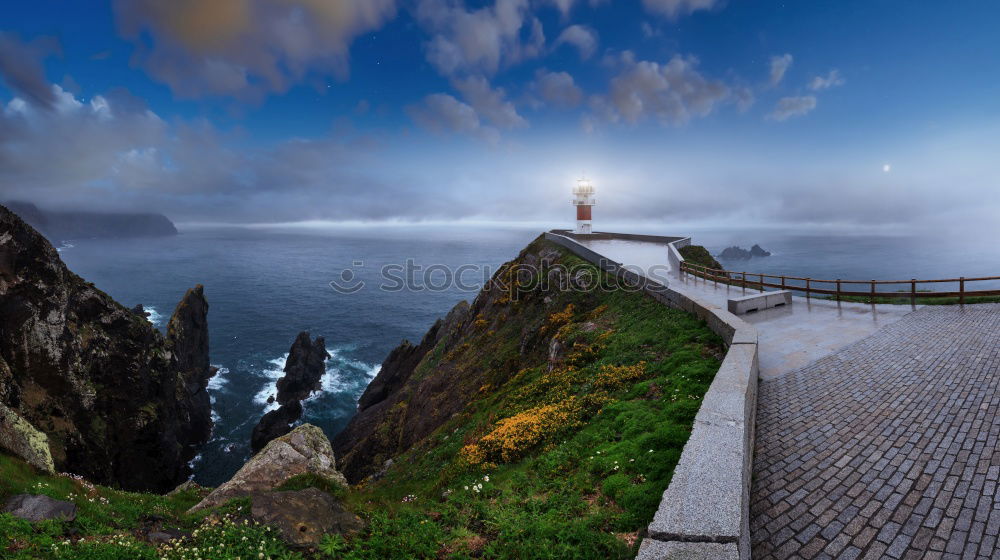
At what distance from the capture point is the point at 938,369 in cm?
966

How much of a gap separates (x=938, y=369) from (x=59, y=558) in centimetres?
1602

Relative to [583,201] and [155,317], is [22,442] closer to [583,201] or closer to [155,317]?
[583,201]

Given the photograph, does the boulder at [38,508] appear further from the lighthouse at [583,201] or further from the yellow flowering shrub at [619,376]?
the lighthouse at [583,201]

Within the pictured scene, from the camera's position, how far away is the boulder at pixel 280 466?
821 cm

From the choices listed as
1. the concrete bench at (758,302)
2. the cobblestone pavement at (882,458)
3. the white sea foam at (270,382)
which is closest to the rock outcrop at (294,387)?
the white sea foam at (270,382)

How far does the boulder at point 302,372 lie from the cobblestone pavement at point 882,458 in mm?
45027

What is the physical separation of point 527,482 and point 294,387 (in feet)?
153

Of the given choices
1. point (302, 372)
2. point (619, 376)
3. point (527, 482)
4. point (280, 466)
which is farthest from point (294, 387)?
point (527, 482)

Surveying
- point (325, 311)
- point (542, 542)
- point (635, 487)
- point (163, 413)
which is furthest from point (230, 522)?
point (325, 311)

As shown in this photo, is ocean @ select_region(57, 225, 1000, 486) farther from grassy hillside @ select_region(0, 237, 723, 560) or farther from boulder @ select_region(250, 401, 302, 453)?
grassy hillside @ select_region(0, 237, 723, 560)

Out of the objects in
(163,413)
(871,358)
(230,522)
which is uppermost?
(871,358)

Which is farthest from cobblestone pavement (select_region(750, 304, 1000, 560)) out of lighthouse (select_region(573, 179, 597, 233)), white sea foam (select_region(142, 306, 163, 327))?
white sea foam (select_region(142, 306, 163, 327))

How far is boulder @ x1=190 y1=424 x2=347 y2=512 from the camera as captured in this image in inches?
323

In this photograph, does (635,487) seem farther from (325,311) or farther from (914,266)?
(914,266)
